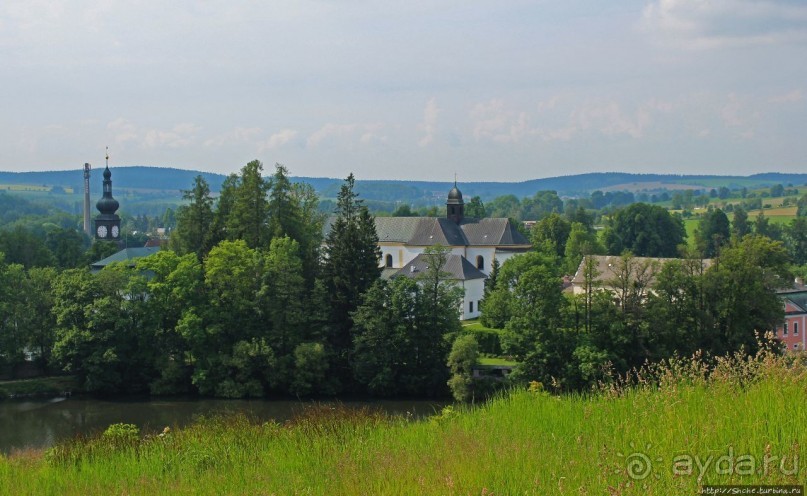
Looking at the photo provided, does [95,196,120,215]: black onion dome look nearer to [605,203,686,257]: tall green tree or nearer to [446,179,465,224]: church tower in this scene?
[446,179,465,224]: church tower

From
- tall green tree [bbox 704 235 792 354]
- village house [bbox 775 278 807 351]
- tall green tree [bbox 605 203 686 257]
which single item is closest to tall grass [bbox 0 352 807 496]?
tall green tree [bbox 704 235 792 354]

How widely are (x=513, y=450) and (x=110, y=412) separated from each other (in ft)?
114

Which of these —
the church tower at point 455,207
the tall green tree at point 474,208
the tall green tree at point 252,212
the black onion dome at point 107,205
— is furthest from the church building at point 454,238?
the black onion dome at point 107,205

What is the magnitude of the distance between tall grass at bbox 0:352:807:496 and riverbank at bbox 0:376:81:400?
3187 centimetres

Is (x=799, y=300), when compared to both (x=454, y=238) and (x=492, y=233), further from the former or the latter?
(x=454, y=238)

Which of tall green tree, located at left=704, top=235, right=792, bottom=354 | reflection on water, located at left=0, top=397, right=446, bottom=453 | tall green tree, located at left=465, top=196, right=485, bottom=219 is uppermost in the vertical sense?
tall green tree, located at left=465, top=196, right=485, bottom=219

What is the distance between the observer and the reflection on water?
36.8m

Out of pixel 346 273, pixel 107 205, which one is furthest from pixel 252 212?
pixel 107 205

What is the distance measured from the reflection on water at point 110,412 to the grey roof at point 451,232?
29.4 meters

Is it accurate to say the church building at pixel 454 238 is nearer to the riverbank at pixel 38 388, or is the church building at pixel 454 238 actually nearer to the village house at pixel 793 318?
the village house at pixel 793 318

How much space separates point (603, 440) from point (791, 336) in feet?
169

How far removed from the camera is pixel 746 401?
970cm

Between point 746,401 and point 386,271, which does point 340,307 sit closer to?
point 386,271

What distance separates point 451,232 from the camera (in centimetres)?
7238
